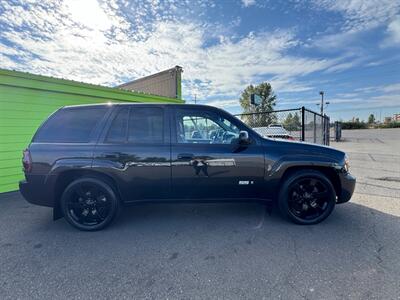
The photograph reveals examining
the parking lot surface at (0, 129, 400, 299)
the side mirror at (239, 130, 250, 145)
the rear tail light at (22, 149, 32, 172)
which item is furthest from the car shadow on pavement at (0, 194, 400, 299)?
the side mirror at (239, 130, 250, 145)

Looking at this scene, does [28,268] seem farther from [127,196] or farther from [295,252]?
[295,252]

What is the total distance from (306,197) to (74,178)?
3612 mm

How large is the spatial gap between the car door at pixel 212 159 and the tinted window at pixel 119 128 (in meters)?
0.73

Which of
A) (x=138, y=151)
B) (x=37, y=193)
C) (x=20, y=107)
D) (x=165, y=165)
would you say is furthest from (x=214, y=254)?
(x=20, y=107)

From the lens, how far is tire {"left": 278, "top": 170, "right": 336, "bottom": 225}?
Answer: 3.46m

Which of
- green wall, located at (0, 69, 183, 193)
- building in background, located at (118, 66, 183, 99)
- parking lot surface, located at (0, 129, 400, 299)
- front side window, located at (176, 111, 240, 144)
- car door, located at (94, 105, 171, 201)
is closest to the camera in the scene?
parking lot surface, located at (0, 129, 400, 299)

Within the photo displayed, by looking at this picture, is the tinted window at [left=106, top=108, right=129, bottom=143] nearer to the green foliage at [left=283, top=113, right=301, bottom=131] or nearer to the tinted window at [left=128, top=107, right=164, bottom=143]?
the tinted window at [left=128, top=107, right=164, bottom=143]

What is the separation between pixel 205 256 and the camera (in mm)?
2723

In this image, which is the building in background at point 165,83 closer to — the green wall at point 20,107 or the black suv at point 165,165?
the green wall at point 20,107

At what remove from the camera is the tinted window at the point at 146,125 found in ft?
11.1

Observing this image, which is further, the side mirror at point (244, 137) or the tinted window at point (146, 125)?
the tinted window at point (146, 125)

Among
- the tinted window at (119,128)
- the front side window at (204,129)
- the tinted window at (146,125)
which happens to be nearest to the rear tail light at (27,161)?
the tinted window at (119,128)

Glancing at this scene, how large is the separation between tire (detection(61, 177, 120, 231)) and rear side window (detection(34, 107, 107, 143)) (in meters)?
0.66

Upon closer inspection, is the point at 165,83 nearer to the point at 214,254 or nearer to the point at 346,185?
the point at 346,185
